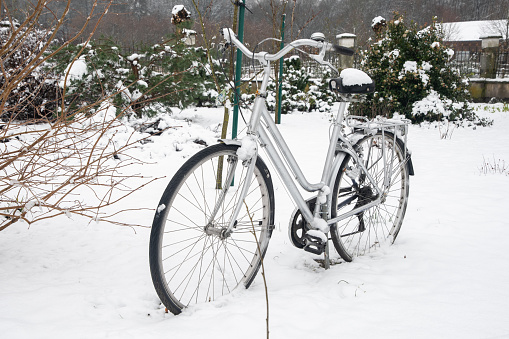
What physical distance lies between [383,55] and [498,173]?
465 centimetres

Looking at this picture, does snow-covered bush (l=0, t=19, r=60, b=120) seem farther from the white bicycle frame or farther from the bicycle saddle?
the bicycle saddle

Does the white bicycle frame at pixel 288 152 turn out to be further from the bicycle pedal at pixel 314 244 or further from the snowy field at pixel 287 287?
the snowy field at pixel 287 287

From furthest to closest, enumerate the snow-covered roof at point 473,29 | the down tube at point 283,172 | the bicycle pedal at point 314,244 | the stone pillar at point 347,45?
1. the snow-covered roof at point 473,29
2. the stone pillar at point 347,45
3. the bicycle pedal at point 314,244
4. the down tube at point 283,172

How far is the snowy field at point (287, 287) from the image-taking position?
5.71 ft

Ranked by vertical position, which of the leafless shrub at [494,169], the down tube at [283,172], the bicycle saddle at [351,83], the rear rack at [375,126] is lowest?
the leafless shrub at [494,169]

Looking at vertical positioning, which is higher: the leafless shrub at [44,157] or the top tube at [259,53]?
the top tube at [259,53]

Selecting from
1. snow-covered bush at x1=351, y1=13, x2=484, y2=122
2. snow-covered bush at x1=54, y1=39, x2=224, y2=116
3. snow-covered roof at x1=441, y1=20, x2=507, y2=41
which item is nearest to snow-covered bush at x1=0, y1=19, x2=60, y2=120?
snow-covered bush at x1=54, y1=39, x2=224, y2=116

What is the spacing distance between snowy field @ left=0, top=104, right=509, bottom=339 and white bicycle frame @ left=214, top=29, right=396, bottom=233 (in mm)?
404

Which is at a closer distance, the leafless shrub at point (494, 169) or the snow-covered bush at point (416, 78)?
the leafless shrub at point (494, 169)

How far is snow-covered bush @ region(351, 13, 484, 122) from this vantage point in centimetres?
810

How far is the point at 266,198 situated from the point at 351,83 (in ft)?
2.80

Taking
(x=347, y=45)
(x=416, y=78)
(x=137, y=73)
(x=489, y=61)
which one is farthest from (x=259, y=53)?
(x=489, y=61)

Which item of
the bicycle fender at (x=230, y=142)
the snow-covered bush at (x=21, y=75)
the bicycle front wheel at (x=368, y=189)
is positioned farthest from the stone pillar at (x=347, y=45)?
the bicycle fender at (x=230, y=142)

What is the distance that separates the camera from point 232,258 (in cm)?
251
